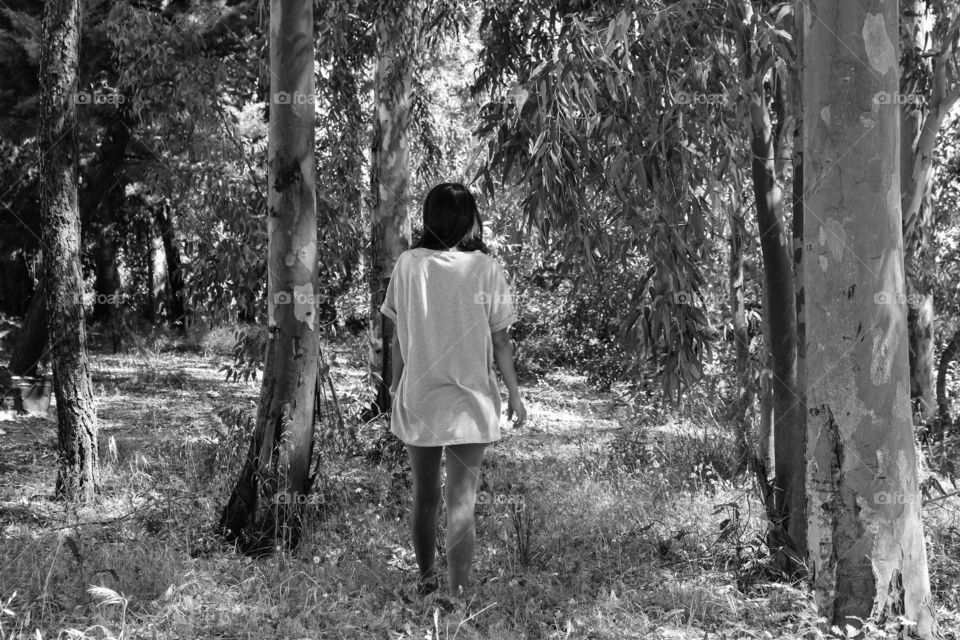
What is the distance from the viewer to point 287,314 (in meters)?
4.82

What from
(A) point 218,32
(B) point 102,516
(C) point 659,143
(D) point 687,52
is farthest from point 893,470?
(A) point 218,32

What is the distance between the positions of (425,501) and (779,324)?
2119mm

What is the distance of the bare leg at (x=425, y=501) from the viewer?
12.1 feet

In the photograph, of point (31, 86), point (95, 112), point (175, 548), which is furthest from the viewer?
point (95, 112)

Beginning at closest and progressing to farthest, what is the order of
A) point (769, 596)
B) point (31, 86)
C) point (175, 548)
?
point (769, 596) < point (175, 548) < point (31, 86)

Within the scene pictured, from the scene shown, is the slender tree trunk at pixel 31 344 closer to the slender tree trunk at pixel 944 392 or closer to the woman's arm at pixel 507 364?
the woman's arm at pixel 507 364

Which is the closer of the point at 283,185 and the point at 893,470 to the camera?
the point at 893,470

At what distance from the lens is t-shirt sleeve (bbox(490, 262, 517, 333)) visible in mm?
3721

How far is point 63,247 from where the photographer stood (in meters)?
5.70

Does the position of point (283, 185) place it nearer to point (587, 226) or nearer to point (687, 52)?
point (587, 226)

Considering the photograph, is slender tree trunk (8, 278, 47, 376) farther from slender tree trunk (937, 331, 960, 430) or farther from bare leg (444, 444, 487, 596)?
slender tree trunk (937, 331, 960, 430)

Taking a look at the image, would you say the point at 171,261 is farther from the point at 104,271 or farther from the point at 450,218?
the point at 450,218

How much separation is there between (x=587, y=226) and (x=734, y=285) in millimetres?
2189

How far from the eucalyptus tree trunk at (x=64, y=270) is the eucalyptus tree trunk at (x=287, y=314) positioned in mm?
1463
